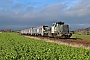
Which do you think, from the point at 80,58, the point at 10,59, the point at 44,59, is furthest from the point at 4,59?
the point at 80,58

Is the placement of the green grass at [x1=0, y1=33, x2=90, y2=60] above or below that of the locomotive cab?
below

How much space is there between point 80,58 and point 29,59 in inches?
110

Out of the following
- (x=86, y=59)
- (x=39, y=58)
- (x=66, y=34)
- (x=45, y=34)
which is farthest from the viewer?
(x=45, y=34)

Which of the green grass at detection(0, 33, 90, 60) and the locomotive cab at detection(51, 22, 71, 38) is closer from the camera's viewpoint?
the green grass at detection(0, 33, 90, 60)

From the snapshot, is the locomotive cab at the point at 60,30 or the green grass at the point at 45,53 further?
the locomotive cab at the point at 60,30

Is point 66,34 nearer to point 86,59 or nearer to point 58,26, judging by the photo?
point 58,26

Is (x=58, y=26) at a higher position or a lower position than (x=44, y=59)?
higher

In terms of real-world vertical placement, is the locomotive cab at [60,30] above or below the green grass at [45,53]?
above

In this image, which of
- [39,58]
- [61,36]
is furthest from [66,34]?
[39,58]

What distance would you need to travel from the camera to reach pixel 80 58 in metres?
13.0

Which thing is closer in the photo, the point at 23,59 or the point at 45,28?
the point at 23,59

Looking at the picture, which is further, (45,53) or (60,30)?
(60,30)

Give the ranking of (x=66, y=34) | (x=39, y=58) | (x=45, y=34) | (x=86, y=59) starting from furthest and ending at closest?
(x=45, y=34), (x=66, y=34), (x=39, y=58), (x=86, y=59)

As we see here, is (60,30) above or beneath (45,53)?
above
